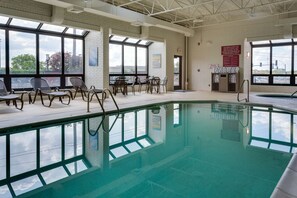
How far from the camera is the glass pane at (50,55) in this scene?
31.9 ft

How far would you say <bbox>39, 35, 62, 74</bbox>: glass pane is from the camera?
9.71m

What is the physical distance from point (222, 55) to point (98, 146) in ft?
35.6

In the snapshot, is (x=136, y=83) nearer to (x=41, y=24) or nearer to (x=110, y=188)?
(x=41, y=24)

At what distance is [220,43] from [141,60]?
417 cm

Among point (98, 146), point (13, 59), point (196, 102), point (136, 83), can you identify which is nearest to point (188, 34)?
point (136, 83)

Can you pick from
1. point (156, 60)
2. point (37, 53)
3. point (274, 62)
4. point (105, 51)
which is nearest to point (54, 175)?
point (37, 53)

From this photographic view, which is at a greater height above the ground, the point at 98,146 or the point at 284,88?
the point at 284,88

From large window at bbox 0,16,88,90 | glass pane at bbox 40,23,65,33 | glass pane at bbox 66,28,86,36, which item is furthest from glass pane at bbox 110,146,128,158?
glass pane at bbox 66,28,86,36

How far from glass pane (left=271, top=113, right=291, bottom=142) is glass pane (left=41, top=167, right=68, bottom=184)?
3920 millimetres

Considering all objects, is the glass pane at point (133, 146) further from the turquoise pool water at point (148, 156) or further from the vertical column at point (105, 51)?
the vertical column at point (105, 51)

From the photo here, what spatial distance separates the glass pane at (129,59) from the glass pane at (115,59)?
330 millimetres

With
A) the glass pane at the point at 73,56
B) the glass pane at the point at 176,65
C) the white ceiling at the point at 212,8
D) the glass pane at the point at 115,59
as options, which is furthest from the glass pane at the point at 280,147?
the glass pane at the point at 176,65

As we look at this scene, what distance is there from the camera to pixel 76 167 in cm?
368

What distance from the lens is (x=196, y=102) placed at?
998cm
